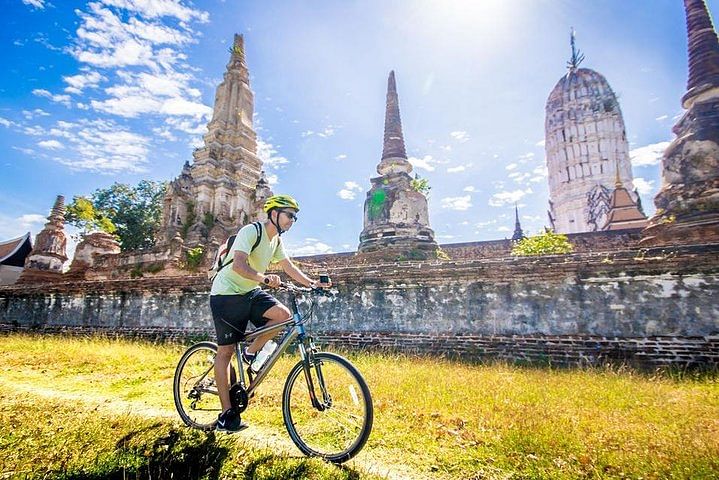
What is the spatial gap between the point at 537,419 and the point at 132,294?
10473 millimetres

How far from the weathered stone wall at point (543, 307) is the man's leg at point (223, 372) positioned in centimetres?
459

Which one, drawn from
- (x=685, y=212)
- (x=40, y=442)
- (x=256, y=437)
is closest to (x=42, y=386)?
(x=40, y=442)

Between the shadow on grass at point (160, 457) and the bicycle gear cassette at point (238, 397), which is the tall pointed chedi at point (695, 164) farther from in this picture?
the shadow on grass at point (160, 457)

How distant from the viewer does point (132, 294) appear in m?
10.3

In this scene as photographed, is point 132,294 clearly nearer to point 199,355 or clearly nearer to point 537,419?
point 199,355

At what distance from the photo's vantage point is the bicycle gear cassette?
10.2 feet

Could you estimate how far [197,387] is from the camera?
3.58 metres

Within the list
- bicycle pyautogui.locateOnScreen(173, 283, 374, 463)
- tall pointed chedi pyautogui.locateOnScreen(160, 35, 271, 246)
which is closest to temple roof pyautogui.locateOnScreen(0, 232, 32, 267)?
tall pointed chedi pyautogui.locateOnScreen(160, 35, 271, 246)

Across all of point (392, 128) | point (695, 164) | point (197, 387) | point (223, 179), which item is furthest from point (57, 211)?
point (695, 164)

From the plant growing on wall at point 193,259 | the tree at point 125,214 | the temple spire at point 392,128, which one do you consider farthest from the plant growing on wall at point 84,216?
the temple spire at point 392,128

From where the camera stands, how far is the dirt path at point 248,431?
8.74ft

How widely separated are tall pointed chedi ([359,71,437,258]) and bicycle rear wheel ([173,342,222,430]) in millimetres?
9669

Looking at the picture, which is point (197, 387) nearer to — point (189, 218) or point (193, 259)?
point (193, 259)

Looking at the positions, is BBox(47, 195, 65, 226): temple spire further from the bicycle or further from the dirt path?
the bicycle
